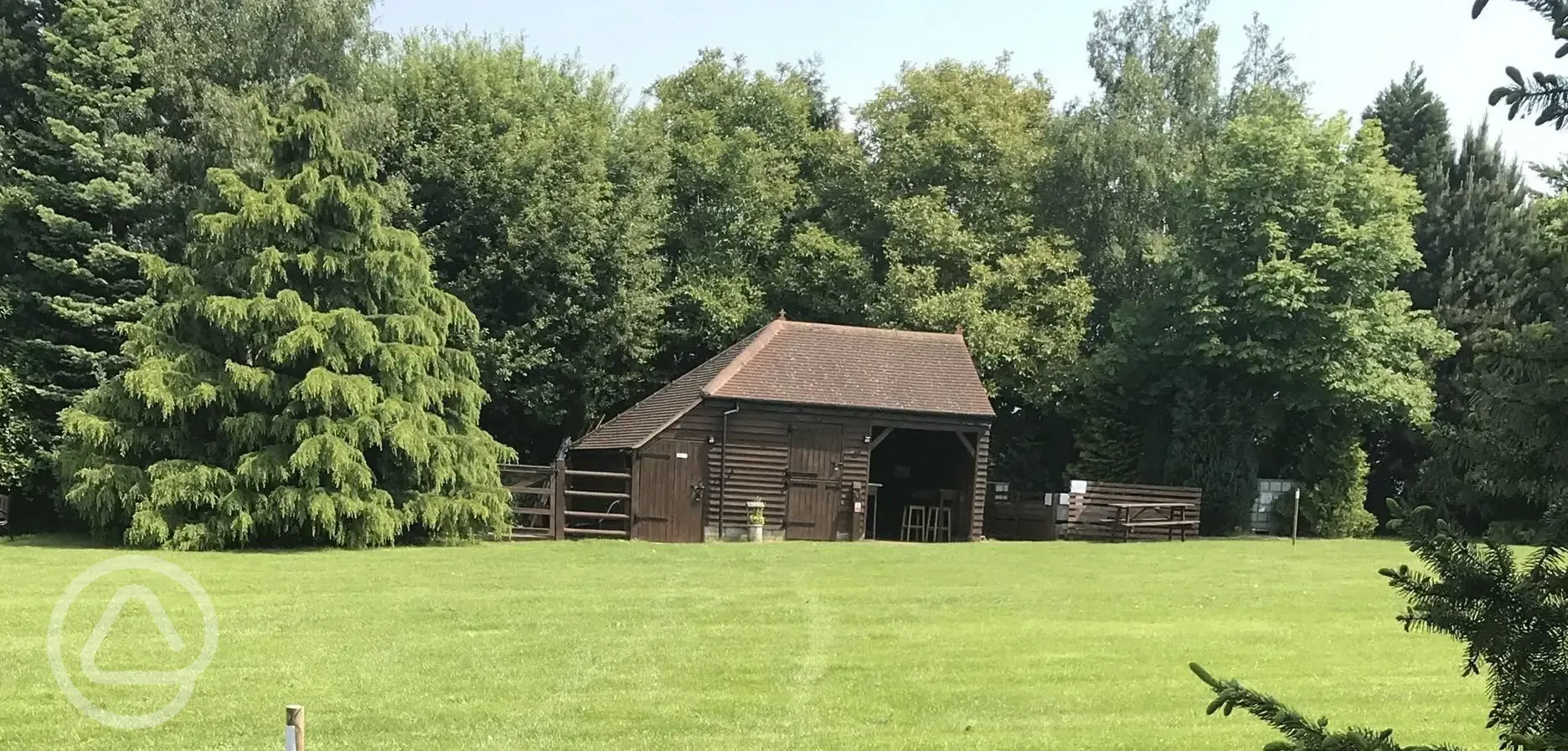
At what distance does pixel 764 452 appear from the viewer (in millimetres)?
24438

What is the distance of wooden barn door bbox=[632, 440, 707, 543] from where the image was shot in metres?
23.8

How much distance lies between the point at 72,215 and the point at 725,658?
20919 mm

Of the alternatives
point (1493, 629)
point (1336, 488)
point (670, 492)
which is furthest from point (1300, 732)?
point (1336, 488)

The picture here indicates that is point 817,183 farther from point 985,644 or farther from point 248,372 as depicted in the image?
point 985,644

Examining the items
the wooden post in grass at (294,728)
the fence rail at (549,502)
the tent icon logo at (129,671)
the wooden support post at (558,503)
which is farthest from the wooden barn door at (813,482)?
the wooden post in grass at (294,728)

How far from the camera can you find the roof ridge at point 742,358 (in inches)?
950

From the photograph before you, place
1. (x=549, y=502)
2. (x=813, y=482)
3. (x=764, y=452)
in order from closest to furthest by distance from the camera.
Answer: (x=549, y=502) → (x=764, y=452) → (x=813, y=482)

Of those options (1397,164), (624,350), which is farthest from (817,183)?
(1397,164)

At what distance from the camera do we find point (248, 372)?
63.9ft

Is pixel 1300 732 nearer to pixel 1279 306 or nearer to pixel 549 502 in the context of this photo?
pixel 549 502

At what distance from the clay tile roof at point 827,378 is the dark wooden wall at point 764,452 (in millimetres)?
312

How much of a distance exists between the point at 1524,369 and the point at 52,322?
2694cm

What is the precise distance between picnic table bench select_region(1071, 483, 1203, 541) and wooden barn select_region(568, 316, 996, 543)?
2909mm

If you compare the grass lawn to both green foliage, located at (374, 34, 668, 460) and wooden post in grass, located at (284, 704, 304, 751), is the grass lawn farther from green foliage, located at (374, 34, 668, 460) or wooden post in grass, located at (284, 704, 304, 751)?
green foliage, located at (374, 34, 668, 460)
